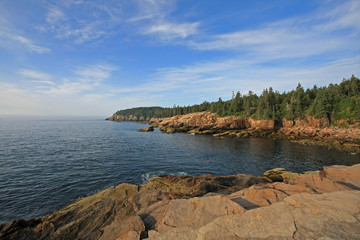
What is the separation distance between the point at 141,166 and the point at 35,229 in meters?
18.2

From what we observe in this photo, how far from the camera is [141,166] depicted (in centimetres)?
2706

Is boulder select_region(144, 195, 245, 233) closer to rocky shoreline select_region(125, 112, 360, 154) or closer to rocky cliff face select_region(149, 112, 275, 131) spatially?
rocky shoreline select_region(125, 112, 360, 154)

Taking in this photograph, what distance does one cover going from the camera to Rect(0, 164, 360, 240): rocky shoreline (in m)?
6.04

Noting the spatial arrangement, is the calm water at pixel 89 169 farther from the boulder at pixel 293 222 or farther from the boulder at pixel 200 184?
the boulder at pixel 293 222

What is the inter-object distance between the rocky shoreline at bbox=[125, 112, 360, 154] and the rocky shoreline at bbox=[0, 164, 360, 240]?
4516cm

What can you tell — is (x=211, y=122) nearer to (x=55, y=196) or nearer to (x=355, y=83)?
(x=355, y=83)

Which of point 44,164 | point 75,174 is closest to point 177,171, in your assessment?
point 75,174

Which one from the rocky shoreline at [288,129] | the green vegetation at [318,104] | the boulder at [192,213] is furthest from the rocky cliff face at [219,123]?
the boulder at [192,213]

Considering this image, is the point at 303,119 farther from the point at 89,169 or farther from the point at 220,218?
the point at 89,169

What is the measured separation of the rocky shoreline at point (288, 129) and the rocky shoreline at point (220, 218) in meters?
45.2

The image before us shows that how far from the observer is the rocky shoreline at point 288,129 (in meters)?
45.7

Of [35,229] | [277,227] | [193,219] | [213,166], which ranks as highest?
[277,227]

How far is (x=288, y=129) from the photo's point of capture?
6512 centimetres

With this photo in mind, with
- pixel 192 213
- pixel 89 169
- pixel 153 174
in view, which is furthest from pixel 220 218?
pixel 89 169
